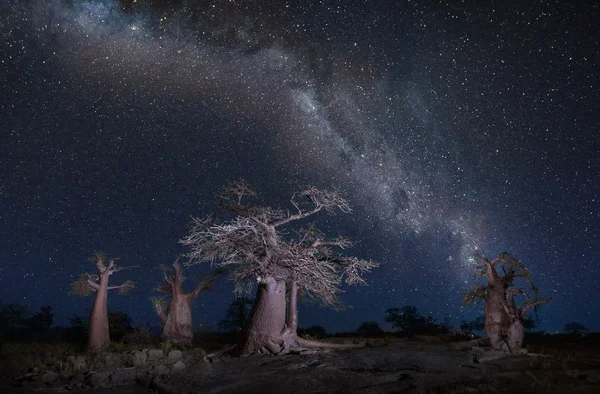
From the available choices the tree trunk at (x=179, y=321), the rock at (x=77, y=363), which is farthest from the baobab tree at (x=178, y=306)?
the rock at (x=77, y=363)

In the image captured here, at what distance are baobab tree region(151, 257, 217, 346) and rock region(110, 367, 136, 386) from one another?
867cm

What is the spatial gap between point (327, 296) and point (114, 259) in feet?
33.5

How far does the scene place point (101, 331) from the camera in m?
17.3

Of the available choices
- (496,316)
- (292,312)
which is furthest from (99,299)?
(496,316)

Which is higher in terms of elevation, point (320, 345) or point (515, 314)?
point (515, 314)

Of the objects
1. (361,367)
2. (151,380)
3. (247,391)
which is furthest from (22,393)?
(361,367)

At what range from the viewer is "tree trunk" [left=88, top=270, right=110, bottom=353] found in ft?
55.9

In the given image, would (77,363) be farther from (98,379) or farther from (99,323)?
(99,323)

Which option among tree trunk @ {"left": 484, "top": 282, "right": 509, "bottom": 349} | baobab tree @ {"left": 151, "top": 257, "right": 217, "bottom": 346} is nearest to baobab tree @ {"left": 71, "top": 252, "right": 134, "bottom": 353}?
baobab tree @ {"left": 151, "top": 257, "right": 217, "bottom": 346}

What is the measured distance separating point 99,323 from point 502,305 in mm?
16765

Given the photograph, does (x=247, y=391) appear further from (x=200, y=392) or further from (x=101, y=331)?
(x=101, y=331)

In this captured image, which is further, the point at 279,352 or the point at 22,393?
the point at 279,352

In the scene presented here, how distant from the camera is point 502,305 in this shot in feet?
46.9

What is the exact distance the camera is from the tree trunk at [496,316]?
14.0 m
